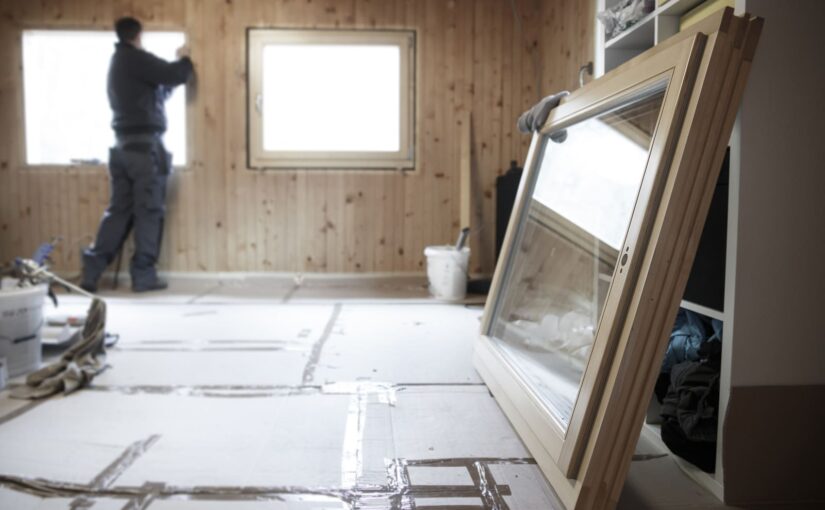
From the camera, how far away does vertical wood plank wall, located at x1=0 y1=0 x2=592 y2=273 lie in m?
4.40

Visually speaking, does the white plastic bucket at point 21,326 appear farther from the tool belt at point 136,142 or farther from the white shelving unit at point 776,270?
the white shelving unit at point 776,270

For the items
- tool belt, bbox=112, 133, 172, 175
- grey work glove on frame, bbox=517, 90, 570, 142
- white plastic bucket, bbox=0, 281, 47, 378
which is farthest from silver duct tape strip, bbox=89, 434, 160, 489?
tool belt, bbox=112, 133, 172, 175

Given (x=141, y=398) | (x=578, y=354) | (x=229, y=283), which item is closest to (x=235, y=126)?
(x=229, y=283)

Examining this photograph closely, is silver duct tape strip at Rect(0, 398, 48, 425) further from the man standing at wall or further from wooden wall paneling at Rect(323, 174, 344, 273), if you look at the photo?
wooden wall paneling at Rect(323, 174, 344, 273)

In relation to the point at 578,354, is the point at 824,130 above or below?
above

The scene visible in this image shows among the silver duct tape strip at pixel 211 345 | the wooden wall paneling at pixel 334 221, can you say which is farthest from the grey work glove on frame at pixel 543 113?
the wooden wall paneling at pixel 334 221

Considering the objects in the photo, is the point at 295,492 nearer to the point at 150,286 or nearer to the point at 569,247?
the point at 569,247

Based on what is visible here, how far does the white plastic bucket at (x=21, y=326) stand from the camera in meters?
2.06

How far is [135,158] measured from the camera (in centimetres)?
400

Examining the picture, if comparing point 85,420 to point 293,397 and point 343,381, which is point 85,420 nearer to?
point 293,397

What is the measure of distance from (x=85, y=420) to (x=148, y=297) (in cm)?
226

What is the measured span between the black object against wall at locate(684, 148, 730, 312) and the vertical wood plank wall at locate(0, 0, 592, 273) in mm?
3190

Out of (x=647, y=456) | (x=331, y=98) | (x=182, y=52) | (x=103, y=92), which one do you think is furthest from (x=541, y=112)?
(x=103, y=92)

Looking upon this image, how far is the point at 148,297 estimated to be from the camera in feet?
12.6
